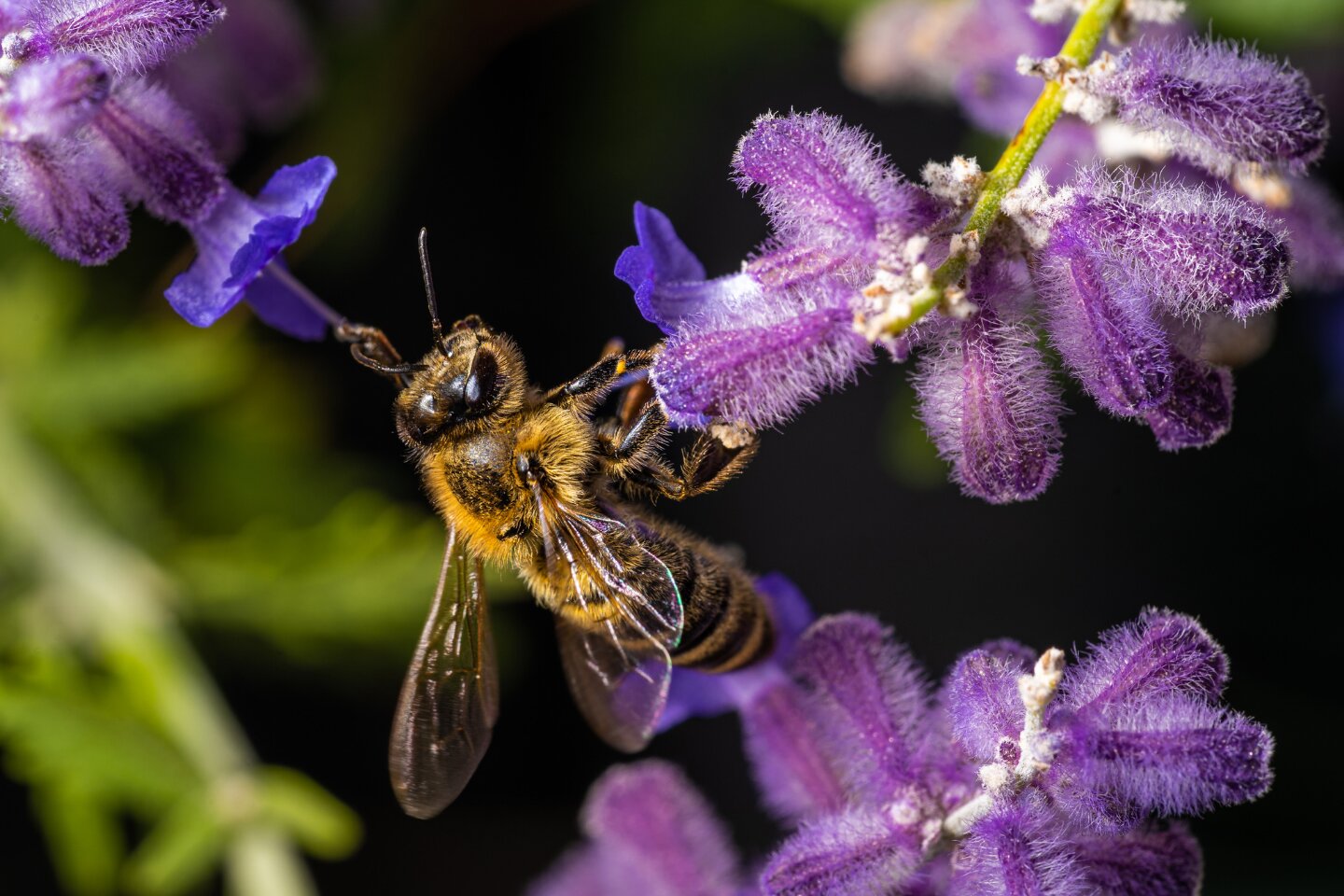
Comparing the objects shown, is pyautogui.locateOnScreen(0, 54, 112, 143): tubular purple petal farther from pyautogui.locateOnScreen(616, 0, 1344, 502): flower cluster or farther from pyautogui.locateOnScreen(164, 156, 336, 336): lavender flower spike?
pyautogui.locateOnScreen(616, 0, 1344, 502): flower cluster

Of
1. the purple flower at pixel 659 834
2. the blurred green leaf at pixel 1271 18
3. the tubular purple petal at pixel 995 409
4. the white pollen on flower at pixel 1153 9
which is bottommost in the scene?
the purple flower at pixel 659 834

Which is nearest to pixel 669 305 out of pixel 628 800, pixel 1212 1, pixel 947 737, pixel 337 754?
pixel 947 737

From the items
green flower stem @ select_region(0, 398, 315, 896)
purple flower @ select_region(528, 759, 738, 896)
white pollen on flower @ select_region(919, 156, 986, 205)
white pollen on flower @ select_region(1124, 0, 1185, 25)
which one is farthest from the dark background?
white pollen on flower @ select_region(919, 156, 986, 205)

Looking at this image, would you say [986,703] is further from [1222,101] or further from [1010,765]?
[1222,101]

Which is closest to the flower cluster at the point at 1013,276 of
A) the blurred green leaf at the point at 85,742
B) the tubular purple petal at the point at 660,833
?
the tubular purple petal at the point at 660,833

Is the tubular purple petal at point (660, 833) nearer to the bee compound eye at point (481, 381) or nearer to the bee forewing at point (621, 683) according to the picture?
the bee forewing at point (621, 683)

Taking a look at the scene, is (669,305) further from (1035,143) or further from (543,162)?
(543,162)
